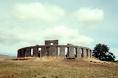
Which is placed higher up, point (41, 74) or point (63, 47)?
point (63, 47)

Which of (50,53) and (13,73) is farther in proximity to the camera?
(50,53)

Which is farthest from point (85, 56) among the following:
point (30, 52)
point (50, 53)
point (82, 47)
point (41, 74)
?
point (41, 74)

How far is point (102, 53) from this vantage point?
76438 millimetres

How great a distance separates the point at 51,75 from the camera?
1228 inches

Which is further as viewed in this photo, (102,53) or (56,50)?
(102,53)

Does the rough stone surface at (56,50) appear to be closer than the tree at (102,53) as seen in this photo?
Yes

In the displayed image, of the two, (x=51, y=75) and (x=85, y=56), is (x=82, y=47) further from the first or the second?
(x=51, y=75)

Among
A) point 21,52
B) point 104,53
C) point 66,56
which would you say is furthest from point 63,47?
point 104,53

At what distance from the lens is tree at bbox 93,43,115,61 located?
2987 inches

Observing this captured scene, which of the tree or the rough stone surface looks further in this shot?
the tree

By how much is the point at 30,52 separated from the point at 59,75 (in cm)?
3273

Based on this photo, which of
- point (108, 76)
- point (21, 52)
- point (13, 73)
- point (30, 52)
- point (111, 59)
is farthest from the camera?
point (111, 59)

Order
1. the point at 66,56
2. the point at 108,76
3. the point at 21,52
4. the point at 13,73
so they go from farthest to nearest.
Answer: the point at 21,52, the point at 66,56, the point at 13,73, the point at 108,76

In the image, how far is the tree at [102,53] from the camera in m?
75.9
